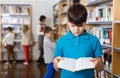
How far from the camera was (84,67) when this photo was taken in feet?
6.41

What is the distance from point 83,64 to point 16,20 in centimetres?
809

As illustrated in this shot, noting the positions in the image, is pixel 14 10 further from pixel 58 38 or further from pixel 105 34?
pixel 105 34

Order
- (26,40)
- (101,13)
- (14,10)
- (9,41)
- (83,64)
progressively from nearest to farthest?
(83,64) < (101,13) < (9,41) < (26,40) < (14,10)

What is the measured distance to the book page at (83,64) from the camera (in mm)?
1954

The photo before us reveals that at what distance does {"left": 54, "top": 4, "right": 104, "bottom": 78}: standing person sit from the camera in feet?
6.55

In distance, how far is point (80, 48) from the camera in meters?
2.05

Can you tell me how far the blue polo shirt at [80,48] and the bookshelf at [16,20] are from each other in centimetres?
779

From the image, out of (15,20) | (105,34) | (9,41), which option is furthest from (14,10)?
(105,34)

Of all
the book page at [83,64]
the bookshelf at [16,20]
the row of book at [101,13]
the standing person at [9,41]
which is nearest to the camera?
the book page at [83,64]

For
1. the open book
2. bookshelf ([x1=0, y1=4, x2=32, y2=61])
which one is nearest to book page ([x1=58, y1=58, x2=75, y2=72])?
the open book

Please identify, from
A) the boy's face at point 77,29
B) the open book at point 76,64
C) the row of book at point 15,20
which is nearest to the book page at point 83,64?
the open book at point 76,64

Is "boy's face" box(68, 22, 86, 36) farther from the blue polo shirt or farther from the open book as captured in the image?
the open book

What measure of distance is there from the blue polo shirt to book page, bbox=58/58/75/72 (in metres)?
0.07

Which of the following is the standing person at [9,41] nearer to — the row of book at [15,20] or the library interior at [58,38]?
the library interior at [58,38]
